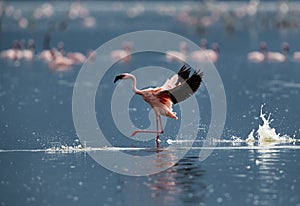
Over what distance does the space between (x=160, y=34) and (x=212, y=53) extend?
1895cm

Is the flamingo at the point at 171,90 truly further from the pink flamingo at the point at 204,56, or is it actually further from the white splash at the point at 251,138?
the pink flamingo at the point at 204,56

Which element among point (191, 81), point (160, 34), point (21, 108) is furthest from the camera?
point (160, 34)

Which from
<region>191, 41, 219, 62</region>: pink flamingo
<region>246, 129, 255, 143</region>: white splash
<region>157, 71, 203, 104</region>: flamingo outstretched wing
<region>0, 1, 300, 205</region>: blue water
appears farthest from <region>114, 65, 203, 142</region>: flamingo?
<region>191, 41, 219, 62</region>: pink flamingo

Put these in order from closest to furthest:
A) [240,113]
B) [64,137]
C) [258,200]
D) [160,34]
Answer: [258,200]
[64,137]
[240,113]
[160,34]

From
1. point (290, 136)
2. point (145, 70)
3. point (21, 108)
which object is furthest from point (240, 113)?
point (145, 70)

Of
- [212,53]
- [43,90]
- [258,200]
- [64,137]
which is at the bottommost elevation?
[258,200]

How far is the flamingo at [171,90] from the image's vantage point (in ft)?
52.9

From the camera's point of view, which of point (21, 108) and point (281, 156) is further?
point (21, 108)

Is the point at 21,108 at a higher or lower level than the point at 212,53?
lower

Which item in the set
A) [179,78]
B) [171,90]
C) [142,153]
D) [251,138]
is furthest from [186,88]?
[251,138]

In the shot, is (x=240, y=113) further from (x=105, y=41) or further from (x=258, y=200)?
(x=105, y=41)

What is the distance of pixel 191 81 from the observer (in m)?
16.1

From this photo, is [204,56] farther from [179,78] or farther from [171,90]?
[171,90]

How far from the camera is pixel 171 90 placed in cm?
1623
